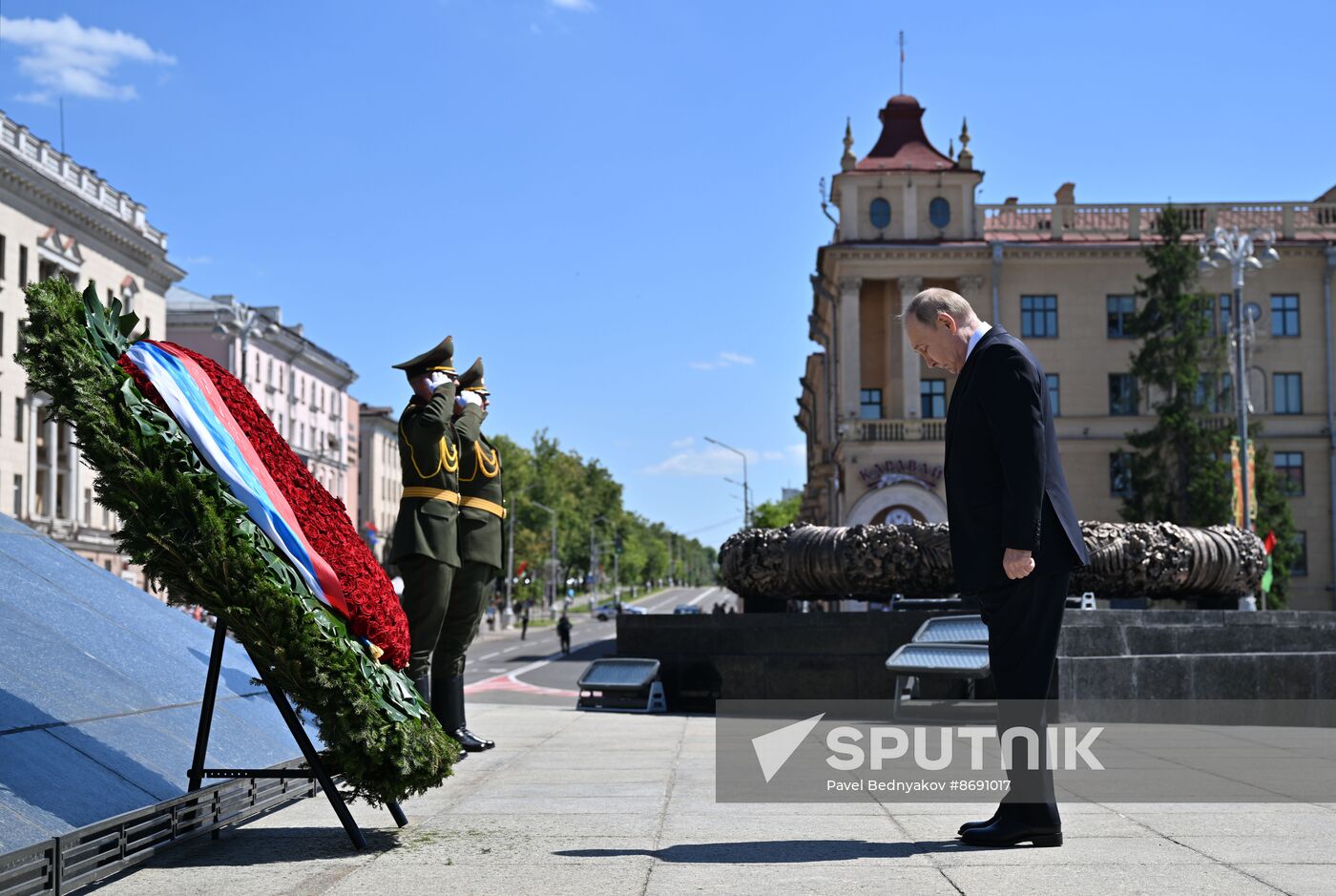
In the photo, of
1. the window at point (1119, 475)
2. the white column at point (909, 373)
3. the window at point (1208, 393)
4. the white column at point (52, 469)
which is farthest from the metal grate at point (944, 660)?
the white column at point (52, 469)

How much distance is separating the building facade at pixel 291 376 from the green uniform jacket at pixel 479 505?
211 ft

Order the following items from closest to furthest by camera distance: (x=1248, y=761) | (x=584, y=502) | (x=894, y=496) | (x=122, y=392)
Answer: (x=122, y=392), (x=1248, y=761), (x=894, y=496), (x=584, y=502)

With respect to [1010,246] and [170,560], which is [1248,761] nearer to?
[170,560]

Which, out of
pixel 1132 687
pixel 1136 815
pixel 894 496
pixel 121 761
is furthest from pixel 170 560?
pixel 894 496

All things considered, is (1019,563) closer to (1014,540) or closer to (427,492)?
(1014,540)

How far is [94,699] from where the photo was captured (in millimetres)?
5613

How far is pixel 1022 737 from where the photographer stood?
5156 millimetres

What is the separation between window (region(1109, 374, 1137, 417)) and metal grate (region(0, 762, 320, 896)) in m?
55.7

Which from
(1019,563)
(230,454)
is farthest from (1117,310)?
(230,454)

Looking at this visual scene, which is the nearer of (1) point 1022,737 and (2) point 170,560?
(2) point 170,560

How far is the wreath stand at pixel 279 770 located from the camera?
4.99 metres

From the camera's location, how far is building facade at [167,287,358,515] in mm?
80562

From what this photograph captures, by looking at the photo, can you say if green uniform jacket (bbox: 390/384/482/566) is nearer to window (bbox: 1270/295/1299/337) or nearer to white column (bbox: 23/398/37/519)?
white column (bbox: 23/398/37/519)

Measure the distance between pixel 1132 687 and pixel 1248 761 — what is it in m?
4.23
